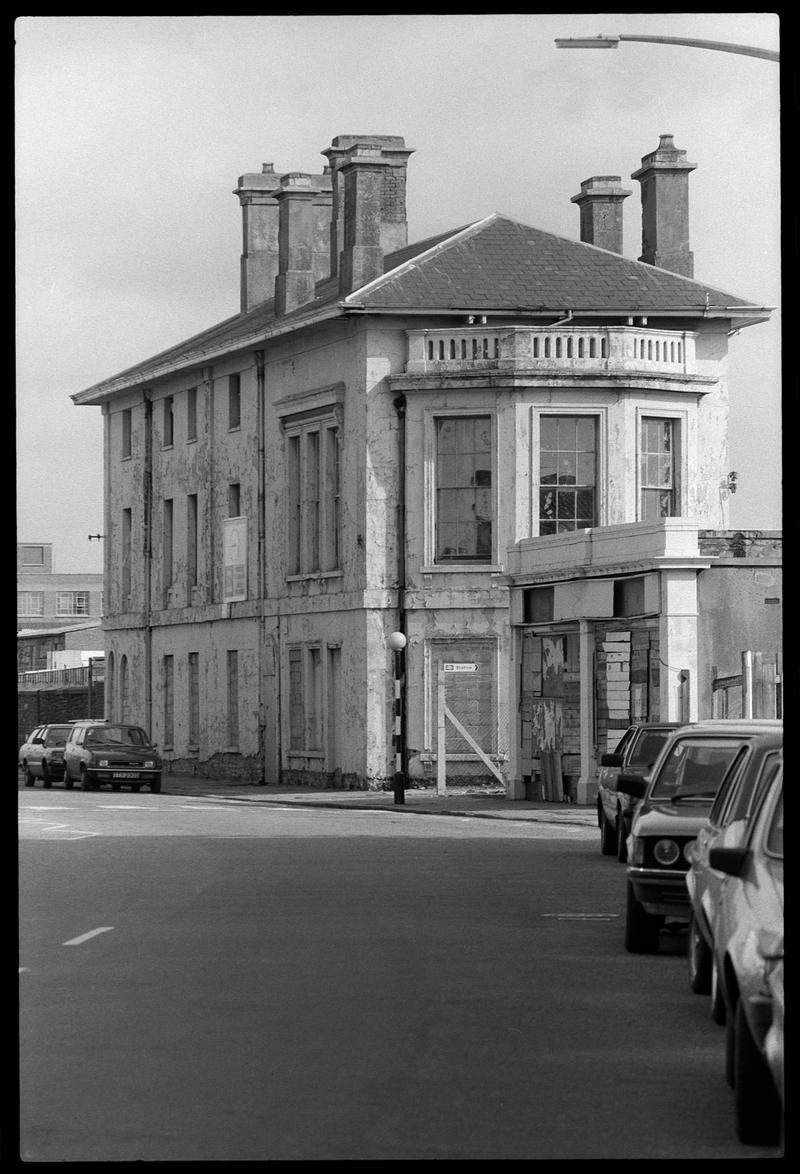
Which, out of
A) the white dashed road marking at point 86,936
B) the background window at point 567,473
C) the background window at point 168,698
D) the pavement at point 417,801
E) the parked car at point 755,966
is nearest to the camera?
the parked car at point 755,966

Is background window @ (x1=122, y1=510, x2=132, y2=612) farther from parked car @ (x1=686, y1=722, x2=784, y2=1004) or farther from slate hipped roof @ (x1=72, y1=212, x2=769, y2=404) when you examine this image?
parked car @ (x1=686, y1=722, x2=784, y2=1004)

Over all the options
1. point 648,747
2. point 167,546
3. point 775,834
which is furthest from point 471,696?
point 775,834

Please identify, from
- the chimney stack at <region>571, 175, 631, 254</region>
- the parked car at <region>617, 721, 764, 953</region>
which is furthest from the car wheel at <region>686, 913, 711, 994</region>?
the chimney stack at <region>571, 175, 631, 254</region>

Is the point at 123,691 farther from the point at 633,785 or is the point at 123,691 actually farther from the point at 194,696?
the point at 633,785

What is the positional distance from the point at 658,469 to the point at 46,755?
16507 millimetres

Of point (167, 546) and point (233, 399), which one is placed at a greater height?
point (233, 399)

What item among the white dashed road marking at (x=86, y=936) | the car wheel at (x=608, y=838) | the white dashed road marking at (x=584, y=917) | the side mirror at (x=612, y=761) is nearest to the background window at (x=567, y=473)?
the car wheel at (x=608, y=838)

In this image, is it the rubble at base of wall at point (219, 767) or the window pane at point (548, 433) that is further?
the rubble at base of wall at point (219, 767)

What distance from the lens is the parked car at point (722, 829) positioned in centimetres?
1111

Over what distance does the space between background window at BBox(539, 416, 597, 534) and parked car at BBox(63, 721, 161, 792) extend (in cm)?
1056

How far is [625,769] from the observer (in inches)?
985

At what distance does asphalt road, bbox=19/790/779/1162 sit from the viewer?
30.1ft

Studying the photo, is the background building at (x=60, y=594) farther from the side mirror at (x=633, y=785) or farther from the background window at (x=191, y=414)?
the side mirror at (x=633, y=785)

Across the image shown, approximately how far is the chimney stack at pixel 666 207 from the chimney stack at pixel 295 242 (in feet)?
26.2
